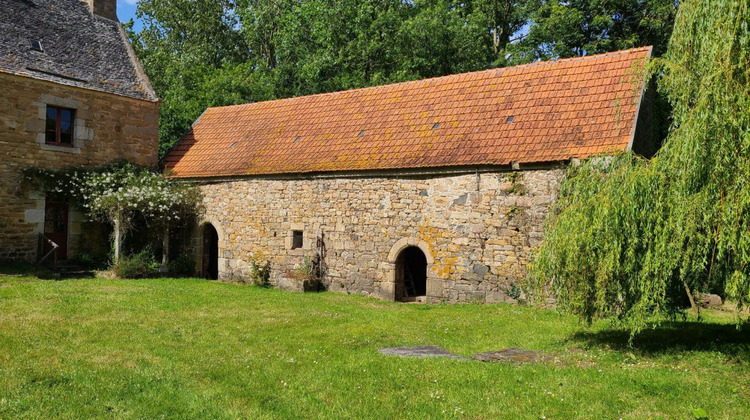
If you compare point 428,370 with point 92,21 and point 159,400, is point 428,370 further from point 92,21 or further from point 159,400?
point 92,21

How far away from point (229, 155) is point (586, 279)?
11.7m

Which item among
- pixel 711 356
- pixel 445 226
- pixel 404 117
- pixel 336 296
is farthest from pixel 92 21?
pixel 711 356

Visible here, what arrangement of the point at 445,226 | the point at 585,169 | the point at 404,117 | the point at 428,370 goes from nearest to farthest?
the point at 428,370 → the point at 585,169 → the point at 445,226 → the point at 404,117

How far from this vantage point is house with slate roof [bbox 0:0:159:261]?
1381 centimetres

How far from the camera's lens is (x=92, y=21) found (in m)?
17.3

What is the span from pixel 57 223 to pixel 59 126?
2651 mm

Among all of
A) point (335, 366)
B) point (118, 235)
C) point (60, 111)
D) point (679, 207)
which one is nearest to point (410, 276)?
point (335, 366)

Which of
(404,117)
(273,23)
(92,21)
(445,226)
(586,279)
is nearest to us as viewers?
(586,279)

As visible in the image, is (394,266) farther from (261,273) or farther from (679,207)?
(679,207)

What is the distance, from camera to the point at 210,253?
17391 millimetres

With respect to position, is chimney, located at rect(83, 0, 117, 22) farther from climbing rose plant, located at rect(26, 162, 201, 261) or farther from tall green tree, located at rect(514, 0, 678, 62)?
tall green tree, located at rect(514, 0, 678, 62)

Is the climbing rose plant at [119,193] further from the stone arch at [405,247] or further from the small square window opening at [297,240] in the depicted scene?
the stone arch at [405,247]

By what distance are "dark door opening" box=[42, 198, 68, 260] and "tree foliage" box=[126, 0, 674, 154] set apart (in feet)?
20.9

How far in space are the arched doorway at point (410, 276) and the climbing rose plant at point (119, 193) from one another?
20.8ft
